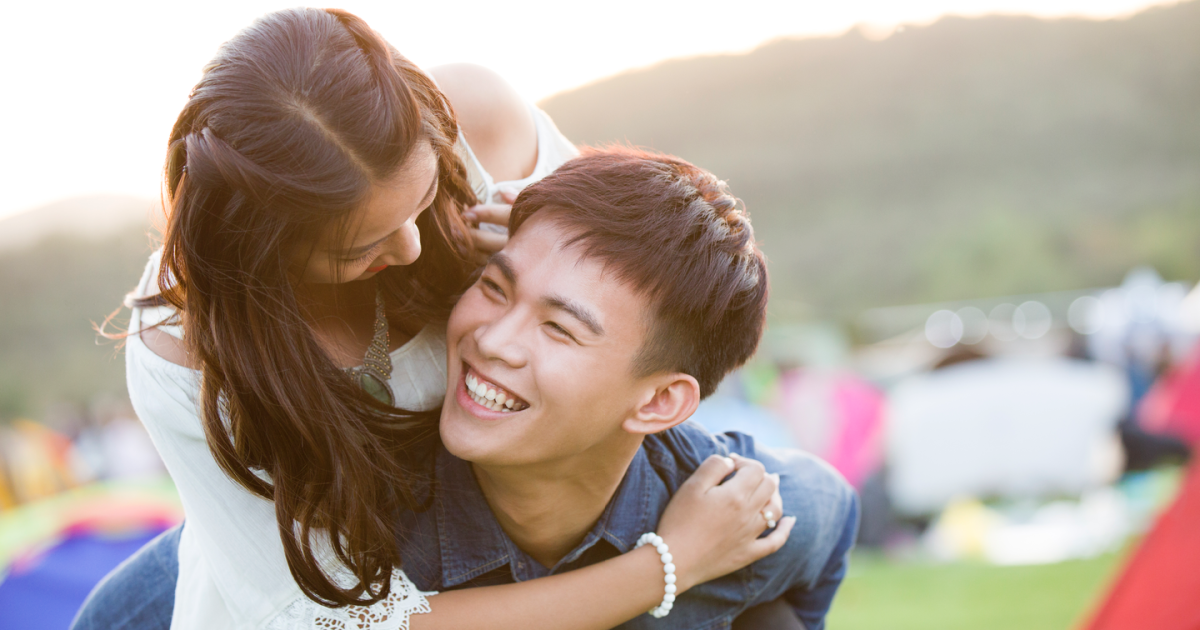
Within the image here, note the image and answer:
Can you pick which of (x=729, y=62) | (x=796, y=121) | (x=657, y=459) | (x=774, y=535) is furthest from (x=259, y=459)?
(x=796, y=121)

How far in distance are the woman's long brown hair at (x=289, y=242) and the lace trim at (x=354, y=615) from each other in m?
0.04

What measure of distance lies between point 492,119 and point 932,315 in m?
10.8

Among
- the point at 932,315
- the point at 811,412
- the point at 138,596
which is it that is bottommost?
the point at 811,412

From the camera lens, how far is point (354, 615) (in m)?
1.84

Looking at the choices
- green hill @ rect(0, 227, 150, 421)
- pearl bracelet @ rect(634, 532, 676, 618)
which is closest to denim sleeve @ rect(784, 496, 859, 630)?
pearl bracelet @ rect(634, 532, 676, 618)

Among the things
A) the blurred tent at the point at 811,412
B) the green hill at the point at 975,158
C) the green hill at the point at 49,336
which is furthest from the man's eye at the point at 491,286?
the green hill at the point at 975,158

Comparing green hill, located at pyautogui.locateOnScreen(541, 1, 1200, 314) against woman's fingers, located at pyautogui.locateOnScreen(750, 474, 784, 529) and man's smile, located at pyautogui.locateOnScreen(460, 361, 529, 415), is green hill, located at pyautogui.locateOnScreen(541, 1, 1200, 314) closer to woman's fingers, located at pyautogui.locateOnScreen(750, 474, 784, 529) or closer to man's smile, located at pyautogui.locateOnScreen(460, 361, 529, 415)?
woman's fingers, located at pyautogui.locateOnScreen(750, 474, 784, 529)

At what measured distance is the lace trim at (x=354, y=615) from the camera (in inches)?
71.5

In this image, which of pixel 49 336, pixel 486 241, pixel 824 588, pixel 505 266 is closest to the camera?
pixel 505 266

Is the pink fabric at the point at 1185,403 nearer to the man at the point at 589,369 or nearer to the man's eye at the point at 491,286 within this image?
the man at the point at 589,369

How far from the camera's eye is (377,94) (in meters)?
1.68

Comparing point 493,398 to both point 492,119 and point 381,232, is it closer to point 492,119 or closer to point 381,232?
point 381,232

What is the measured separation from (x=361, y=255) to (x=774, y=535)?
1.31m

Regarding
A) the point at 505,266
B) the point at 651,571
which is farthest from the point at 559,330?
the point at 651,571
